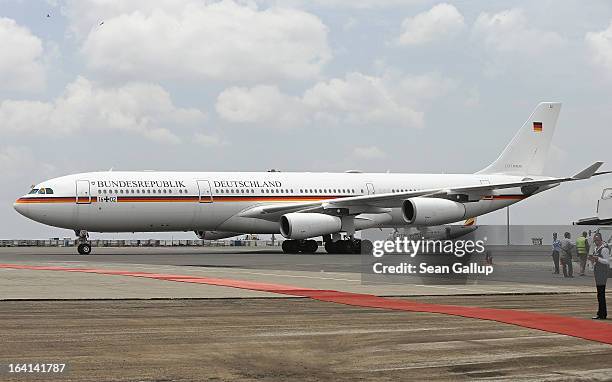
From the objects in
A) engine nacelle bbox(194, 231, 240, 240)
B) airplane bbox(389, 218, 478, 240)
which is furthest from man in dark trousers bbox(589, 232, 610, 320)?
airplane bbox(389, 218, 478, 240)

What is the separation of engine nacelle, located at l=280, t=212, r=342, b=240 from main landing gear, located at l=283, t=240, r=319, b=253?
341 cm

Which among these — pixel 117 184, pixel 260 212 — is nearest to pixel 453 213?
pixel 260 212

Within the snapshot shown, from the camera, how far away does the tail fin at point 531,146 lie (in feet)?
198

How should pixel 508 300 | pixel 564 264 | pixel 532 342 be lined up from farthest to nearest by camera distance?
pixel 564 264
pixel 508 300
pixel 532 342

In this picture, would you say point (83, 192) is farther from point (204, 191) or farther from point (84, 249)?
point (204, 191)

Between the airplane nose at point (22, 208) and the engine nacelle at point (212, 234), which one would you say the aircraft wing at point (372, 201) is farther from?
the airplane nose at point (22, 208)

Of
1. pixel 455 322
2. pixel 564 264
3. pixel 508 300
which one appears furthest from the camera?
pixel 564 264

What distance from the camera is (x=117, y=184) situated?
45.5 metres

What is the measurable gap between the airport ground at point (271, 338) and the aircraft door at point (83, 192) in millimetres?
22587

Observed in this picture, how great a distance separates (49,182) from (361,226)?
1685 cm

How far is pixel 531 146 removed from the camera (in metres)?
60.6

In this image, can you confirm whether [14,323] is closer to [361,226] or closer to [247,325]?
[247,325]

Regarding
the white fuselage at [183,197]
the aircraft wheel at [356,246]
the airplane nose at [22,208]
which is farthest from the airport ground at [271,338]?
the aircraft wheel at [356,246]

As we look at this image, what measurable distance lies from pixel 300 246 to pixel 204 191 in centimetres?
718
